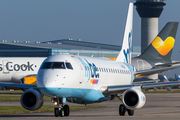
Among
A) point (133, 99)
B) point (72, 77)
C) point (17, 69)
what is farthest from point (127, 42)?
point (17, 69)

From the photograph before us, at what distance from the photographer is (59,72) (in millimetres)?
21469

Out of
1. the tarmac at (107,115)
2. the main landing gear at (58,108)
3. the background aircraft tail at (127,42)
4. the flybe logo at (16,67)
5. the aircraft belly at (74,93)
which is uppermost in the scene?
the background aircraft tail at (127,42)

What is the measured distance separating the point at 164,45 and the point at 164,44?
239mm

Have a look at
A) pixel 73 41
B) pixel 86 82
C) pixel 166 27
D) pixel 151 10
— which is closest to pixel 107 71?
pixel 86 82

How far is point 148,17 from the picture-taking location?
494 ft

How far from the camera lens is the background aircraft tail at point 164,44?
173 feet

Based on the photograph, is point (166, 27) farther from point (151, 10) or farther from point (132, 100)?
point (151, 10)

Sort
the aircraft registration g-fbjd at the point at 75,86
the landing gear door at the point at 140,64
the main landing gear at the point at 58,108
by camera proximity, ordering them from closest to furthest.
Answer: the aircraft registration g-fbjd at the point at 75,86 → the main landing gear at the point at 58,108 → the landing gear door at the point at 140,64

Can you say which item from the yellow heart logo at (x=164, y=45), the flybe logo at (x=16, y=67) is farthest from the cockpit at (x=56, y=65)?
the flybe logo at (x=16, y=67)

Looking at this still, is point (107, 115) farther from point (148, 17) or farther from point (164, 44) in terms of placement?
point (148, 17)

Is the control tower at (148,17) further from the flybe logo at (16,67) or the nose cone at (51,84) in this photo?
the nose cone at (51,84)

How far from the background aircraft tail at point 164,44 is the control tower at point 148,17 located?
92011 millimetres

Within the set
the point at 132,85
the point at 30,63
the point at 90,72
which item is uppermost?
the point at 30,63

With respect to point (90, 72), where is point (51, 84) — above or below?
below
